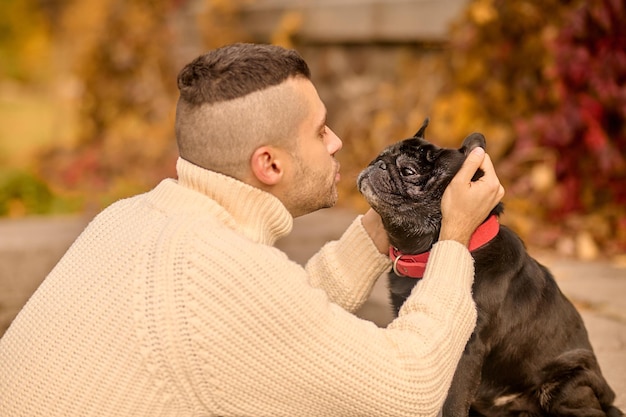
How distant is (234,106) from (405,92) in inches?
223

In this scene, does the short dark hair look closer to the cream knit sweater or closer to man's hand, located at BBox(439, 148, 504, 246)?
the cream knit sweater

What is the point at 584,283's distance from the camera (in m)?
5.46

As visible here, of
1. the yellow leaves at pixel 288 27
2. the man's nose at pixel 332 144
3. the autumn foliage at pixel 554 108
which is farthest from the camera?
the yellow leaves at pixel 288 27

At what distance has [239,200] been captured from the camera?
276 centimetres

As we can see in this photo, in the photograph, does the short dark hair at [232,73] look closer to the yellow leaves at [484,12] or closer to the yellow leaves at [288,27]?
the yellow leaves at [484,12]

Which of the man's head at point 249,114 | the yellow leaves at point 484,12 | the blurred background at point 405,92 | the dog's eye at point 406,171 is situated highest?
the man's head at point 249,114

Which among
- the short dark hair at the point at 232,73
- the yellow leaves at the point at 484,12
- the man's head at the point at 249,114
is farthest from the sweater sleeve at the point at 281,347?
the yellow leaves at the point at 484,12

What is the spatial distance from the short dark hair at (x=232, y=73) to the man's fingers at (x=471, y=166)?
2.28 feet

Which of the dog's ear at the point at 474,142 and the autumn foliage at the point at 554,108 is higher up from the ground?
the dog's ear at the point at 474,142

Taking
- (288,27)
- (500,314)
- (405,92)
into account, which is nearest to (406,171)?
(500,314)

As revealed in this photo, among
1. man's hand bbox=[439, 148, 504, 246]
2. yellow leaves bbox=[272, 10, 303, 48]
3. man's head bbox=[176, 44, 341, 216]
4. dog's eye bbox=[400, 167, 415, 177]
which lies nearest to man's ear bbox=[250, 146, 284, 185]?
man's head bbox=[176, 44, 341, 216]

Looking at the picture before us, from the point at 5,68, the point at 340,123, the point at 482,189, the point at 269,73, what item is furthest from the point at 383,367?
the point at 5,68

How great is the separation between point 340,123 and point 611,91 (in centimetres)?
344

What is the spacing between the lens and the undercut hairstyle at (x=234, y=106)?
8.79 feet
